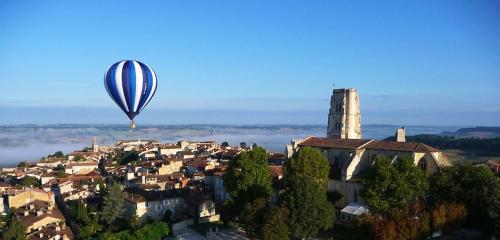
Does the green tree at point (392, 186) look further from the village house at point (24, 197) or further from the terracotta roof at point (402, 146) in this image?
the village house at point (24, 197)

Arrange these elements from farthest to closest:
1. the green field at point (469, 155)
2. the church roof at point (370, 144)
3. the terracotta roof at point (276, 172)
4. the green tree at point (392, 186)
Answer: the green field at point (469, 155), the terracotta roof at point (276, 172), the church roof at point (370, 144), the green tree at point (392, 186)

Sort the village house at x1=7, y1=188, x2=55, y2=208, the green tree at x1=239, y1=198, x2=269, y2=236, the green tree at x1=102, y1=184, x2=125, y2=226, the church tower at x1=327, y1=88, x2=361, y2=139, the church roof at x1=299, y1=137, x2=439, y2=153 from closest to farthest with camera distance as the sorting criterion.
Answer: the green tree at x1=239, y1=198, x2=269, y2=236 < the church roof at x1=299, y1=137, x2=439, y2=153 < the green tree at x1=102, y1=184, x2=125, y2=226 < the village house at x1=7, y1=188, x2=55, y2=208 < the church tower at x1=327, y1=88, x2=361, y2=139

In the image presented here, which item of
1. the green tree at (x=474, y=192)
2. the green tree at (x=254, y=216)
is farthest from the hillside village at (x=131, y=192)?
the green tree at (x=474, y=192)

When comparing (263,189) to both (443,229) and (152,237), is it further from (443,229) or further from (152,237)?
(443,229)

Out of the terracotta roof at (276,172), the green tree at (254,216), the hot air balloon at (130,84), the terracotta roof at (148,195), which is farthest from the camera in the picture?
the terracotta roof at (276,172)

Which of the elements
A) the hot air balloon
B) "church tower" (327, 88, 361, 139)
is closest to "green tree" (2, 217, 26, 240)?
the hot air balloon

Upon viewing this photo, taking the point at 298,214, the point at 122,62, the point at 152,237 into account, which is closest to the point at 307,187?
the point at 298,214

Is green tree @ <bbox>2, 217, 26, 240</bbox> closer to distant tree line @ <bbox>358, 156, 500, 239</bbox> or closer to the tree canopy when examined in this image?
the tree canopy
